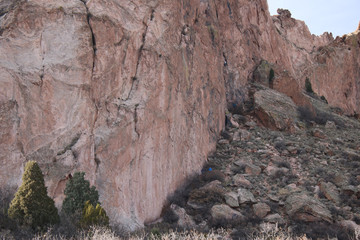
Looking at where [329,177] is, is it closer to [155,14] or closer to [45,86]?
[155,14]

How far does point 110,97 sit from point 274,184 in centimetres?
884

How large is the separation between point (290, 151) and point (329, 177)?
334cm

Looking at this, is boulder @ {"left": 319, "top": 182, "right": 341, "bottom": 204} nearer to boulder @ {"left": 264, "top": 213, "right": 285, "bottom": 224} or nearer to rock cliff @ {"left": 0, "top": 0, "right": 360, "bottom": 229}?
boulder @ {"left": 264, "top": 213, "right": 285, "bottom": 224}

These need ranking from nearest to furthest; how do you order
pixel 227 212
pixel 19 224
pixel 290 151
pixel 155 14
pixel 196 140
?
1. pixel 19 224
2. pixel 227 212
3. pixel 155 14
4. pixel 196 140
5. pixel 290 151

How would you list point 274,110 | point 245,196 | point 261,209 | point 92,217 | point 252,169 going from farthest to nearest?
1. point 274,110
2. point 252,169
3. point 245,196
4. point 261,209
5. point 92,217

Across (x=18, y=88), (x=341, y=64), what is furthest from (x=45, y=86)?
(x=341, y=64)

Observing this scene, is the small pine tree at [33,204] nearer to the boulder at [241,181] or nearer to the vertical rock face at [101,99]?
the vertical rock face at [101,99]

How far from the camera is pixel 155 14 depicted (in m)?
16.1

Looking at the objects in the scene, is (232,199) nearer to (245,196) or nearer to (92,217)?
(245,196)

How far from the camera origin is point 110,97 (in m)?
13.4

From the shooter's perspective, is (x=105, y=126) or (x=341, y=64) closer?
(x=105, y=126)

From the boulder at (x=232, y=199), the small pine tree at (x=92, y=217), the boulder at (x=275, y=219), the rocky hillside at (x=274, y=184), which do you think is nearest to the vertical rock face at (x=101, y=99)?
the rocky hillside at (x=274, y=184)

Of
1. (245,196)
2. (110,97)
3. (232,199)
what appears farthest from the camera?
(245,196)

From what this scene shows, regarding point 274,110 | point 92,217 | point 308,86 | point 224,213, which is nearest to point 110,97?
point 92,217
